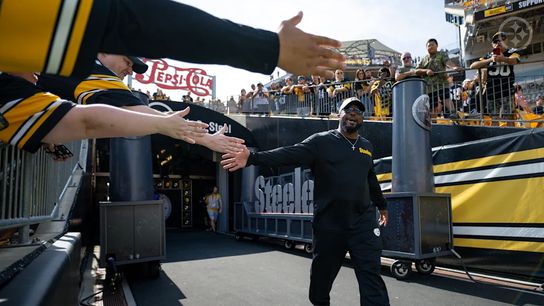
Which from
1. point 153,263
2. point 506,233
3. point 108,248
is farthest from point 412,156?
point 108,248

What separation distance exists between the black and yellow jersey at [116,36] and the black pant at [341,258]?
9.04ft

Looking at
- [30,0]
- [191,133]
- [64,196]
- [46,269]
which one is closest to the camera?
[30,0]

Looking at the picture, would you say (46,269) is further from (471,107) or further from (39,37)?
(471,107)

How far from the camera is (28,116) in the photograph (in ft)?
5.57

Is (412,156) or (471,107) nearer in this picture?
(412,156)

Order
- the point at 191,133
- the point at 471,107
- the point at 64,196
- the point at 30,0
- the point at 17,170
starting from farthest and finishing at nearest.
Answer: the point at 471,107
the point at 64,196
the point at 17,170
the point at 191,133
the point at 30,0

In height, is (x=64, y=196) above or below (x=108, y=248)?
above

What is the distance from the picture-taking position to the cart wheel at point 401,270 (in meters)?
6.47

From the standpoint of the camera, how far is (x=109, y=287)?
648 centimetres

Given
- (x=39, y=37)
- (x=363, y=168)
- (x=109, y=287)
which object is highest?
(x=39, y=37)

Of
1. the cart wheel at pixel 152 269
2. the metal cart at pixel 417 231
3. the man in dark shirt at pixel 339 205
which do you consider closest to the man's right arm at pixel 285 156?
the man in dark shirt at pixel 339 205

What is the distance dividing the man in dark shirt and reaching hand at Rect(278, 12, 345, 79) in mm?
2166

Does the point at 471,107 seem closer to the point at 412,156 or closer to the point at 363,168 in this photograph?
the point at 412,156

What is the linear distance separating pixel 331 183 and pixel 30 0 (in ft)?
10.6
